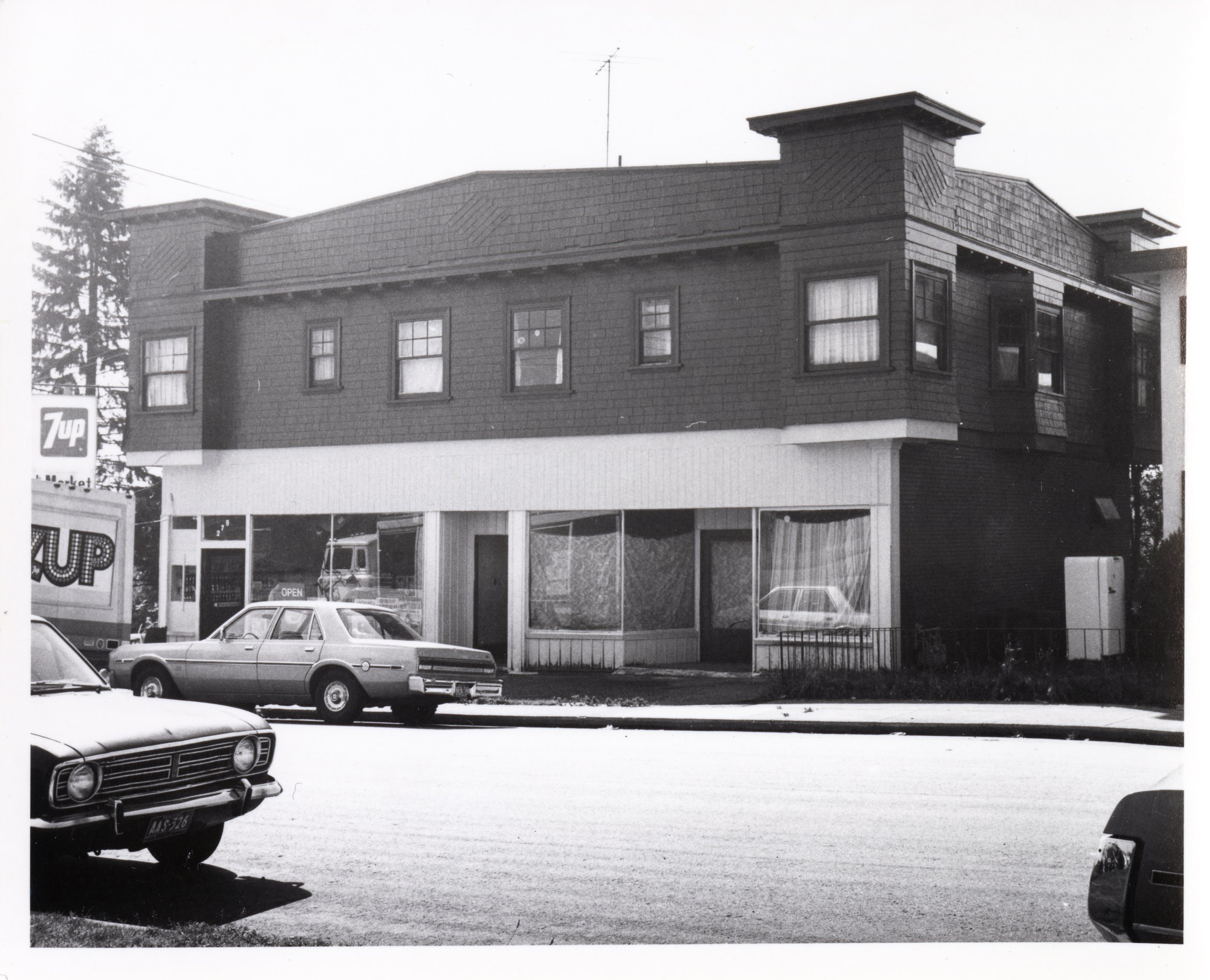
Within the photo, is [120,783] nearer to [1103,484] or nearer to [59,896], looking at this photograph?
[59,896]

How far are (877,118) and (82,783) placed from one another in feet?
26.7

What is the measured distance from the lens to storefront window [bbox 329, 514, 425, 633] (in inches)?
373

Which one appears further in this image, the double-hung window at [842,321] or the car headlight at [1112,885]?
the double-hung window at [842,321]

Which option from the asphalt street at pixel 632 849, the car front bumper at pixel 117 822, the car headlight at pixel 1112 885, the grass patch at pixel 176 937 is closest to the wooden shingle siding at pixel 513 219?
the asphalt street at pixel 632 849

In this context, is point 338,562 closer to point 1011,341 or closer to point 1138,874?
point 1011,341

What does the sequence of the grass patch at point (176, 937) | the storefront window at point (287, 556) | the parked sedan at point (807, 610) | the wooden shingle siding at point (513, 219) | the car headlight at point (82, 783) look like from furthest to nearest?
1. the parked sedan at point (807, 610)
2. the wooden shingle siding at point (513, 219)
3. the storefront window at point (287, 556)
4. the grass patch at point (176, 937)
5. the car headlight at point (82, 783)

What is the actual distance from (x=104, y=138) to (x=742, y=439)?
655 cm

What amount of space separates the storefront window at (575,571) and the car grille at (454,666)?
0.97 m

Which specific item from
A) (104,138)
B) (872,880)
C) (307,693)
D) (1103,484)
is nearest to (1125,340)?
(1103,484)

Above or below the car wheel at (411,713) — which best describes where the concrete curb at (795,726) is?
below

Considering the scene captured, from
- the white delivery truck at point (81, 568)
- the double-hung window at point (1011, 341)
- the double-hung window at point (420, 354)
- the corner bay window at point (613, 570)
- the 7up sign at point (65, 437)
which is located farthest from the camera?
the corner bay window at point (613, 570)

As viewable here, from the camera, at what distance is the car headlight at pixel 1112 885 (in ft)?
17.5

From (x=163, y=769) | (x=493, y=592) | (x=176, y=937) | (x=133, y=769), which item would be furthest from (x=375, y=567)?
(x=176, y=937)

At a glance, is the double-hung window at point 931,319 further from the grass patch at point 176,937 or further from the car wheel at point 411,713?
the grass patch at point 176,937
